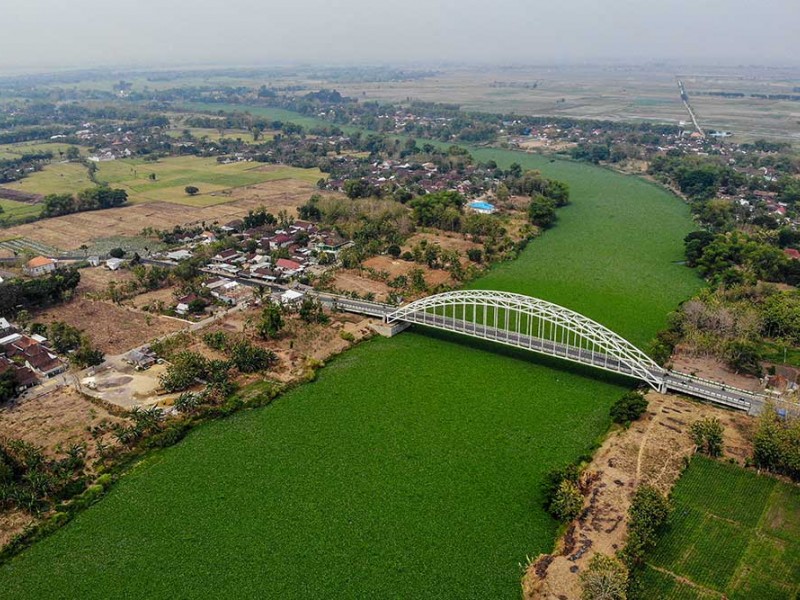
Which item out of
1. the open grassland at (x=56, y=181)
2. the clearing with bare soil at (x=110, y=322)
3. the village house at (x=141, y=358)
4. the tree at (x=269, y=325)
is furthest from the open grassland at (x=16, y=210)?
the tree at (x=269, y=325)

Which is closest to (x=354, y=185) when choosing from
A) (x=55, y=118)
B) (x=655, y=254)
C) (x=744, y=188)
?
(x=655, y=254)

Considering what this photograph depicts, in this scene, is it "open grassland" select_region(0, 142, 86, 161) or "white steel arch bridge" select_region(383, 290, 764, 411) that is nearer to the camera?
"white steel arch bridge" select_region(383, 290, 764, 411)

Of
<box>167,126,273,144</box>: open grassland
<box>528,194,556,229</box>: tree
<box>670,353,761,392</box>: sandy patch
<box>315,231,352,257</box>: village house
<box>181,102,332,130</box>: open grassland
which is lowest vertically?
<box>670,353,761,392</box>: sandy patch

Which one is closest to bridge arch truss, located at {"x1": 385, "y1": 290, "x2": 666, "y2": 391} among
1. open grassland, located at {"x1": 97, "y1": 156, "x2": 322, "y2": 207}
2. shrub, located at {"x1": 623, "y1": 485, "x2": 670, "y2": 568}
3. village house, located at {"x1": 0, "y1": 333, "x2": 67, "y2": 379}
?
shrub, located at {"x1": 623, "y1": 485, "x2": 670, "y2": 568}

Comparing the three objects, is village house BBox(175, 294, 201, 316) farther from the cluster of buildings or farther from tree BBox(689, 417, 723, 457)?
tree BBox(689, 417, 723, 457)

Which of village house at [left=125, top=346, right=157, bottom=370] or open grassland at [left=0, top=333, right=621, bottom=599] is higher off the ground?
village house at [left=125, top=346, right=157, bottom=370]

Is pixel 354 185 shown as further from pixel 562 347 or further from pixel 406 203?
pixel 562 347

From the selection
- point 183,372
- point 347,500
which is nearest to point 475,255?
point 183,372
